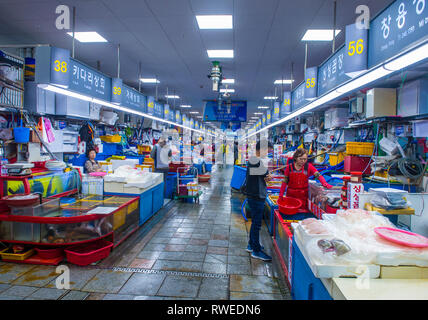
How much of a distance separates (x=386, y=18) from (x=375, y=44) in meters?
0.29

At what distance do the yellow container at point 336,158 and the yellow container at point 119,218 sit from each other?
5.68 meters

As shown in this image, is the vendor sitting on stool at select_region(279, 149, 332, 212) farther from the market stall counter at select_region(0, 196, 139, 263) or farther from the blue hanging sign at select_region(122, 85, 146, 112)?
the blue hanging sign at select_region(122, 85, 146, 112)

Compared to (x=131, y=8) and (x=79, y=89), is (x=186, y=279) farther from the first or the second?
(x=131, y=8)

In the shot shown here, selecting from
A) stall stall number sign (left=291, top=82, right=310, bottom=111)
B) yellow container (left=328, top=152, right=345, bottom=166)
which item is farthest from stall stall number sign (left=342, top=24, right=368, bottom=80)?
yellow container (left=328, top=152, right=345, bottom=166)

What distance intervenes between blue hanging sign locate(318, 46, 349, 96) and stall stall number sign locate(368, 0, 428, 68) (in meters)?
0.54

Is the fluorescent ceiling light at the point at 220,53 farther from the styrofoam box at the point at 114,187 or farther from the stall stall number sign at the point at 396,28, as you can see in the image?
the styrofoam box at the point at 114,187

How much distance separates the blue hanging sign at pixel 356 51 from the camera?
319 cm

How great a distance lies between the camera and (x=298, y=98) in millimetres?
6195

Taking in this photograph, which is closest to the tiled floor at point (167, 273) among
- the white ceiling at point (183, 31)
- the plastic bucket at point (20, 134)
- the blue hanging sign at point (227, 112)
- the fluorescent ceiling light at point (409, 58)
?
the plastic bucket at point (20, 134)

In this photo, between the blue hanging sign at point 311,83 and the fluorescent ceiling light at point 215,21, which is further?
the blue hanging sign at point 311,83

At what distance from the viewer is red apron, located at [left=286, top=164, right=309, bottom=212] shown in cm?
420

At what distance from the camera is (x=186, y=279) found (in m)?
3.34

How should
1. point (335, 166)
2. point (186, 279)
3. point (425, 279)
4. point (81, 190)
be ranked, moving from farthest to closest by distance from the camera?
point (335, 166) → point (81, 190) → point (186, 279) → point (425, 279)

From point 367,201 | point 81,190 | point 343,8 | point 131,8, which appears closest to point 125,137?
point 81,190
